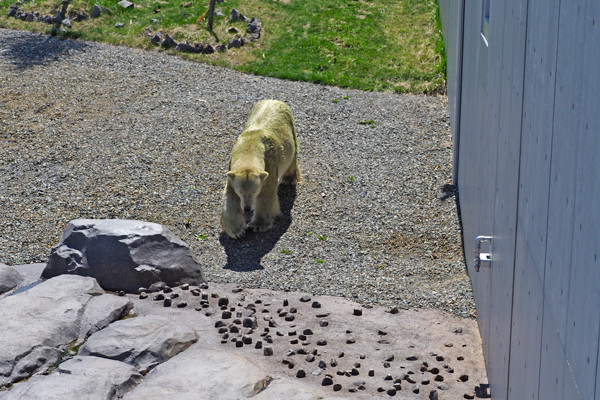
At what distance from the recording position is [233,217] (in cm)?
1024

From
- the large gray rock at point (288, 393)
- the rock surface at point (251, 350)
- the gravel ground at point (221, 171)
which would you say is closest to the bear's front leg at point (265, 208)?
the gravel ground at point (221, 171)

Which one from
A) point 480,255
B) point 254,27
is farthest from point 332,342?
point 254,27

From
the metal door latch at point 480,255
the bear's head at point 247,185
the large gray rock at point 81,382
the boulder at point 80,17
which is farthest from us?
the boulder at point 80,17

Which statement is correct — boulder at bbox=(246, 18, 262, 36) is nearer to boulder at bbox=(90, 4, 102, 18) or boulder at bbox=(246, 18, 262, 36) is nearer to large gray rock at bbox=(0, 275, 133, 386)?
boulder at bbox=(90, 4, 102, 18)

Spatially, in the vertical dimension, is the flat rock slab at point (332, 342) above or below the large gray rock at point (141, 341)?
below

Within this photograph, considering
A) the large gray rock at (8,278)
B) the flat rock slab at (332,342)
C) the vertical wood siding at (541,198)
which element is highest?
the vertical wood siding at (541,198)

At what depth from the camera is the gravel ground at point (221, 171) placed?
9539 mm

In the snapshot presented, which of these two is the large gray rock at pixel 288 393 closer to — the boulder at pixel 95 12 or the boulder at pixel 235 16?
the boulder at pixel 235 16

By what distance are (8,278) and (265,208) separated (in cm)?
338

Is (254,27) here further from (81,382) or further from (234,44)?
(81,382)

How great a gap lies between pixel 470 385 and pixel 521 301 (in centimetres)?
216

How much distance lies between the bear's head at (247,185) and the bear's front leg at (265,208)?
1.42 feet

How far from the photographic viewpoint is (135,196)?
36.9 feet

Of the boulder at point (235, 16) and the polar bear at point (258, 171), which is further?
the boulder at point (235, 16)
